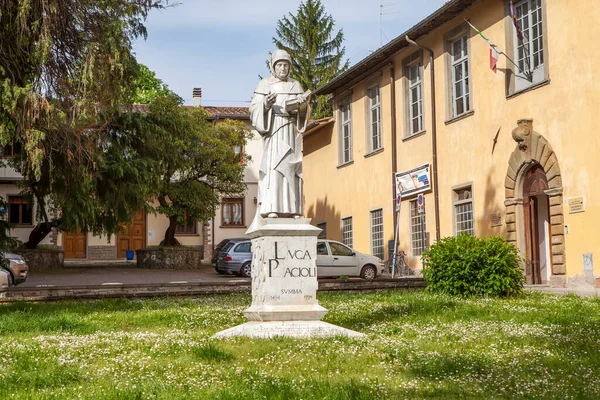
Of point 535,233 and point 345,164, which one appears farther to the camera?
point 345,164

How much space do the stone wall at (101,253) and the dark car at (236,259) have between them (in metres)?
19.9

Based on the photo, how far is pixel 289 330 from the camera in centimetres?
1025

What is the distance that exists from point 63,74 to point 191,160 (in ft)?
76.4

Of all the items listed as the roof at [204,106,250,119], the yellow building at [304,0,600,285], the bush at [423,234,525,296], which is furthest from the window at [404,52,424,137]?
the roof at [204,106,250,119]

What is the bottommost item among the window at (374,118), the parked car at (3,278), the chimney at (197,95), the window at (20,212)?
the parked car at (3,278)

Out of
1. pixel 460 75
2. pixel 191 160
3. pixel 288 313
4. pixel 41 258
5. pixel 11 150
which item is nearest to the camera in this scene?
pixel 288 313

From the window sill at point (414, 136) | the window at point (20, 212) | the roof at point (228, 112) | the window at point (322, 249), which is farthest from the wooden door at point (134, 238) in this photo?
the window sill at point (414, 136)

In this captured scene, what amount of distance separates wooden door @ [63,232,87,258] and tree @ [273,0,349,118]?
Result: 16843 mm

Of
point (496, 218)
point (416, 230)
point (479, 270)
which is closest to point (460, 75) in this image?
point (496, 218)

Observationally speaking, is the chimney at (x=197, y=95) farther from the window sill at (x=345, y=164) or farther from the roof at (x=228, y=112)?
the window sill at (x=345, y=164)

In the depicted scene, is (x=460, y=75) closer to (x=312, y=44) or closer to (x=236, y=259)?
(x=236, y=259)

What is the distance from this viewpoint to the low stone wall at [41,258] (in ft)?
117

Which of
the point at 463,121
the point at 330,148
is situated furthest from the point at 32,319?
the point at 330,148

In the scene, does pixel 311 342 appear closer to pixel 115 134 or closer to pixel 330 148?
pixel 115 134
